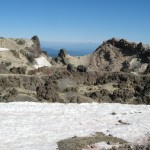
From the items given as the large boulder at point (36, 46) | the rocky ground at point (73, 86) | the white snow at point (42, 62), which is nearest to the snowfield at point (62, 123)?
the rocky ground at point (73, 86)

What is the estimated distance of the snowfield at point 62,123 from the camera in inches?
1013

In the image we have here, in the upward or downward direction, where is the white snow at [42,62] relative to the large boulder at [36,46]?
downward

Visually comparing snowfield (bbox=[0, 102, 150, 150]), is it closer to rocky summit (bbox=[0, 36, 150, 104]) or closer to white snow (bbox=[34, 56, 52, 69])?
rocky summit (bbox=[0, 36, 150, 104])

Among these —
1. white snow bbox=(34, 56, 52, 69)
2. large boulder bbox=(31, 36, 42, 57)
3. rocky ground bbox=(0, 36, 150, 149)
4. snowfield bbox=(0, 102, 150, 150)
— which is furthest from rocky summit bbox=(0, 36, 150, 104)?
large boulder bbox=(31, 36, 42, 57)

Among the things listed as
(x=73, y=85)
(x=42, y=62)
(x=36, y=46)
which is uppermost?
(x=36, y=46)

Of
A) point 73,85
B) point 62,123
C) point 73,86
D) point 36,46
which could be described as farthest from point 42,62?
point 62,123

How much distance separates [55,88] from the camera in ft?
157

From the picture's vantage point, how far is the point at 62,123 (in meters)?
30.4

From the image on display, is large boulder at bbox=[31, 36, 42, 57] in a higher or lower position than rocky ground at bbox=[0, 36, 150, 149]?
higher

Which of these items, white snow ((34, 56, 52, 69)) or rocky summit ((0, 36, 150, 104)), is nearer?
rocky summit ((0, 36, 150, 104))

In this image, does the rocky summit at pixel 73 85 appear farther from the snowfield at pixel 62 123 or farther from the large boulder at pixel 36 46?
the large boulder at pixel 36 46

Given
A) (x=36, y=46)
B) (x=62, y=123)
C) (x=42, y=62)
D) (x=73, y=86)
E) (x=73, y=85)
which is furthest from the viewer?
(x=36, y=46)

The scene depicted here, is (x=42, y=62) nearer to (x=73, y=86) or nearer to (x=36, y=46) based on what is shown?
(x=36, y=46)

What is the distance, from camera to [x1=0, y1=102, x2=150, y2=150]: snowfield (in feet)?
84.4
